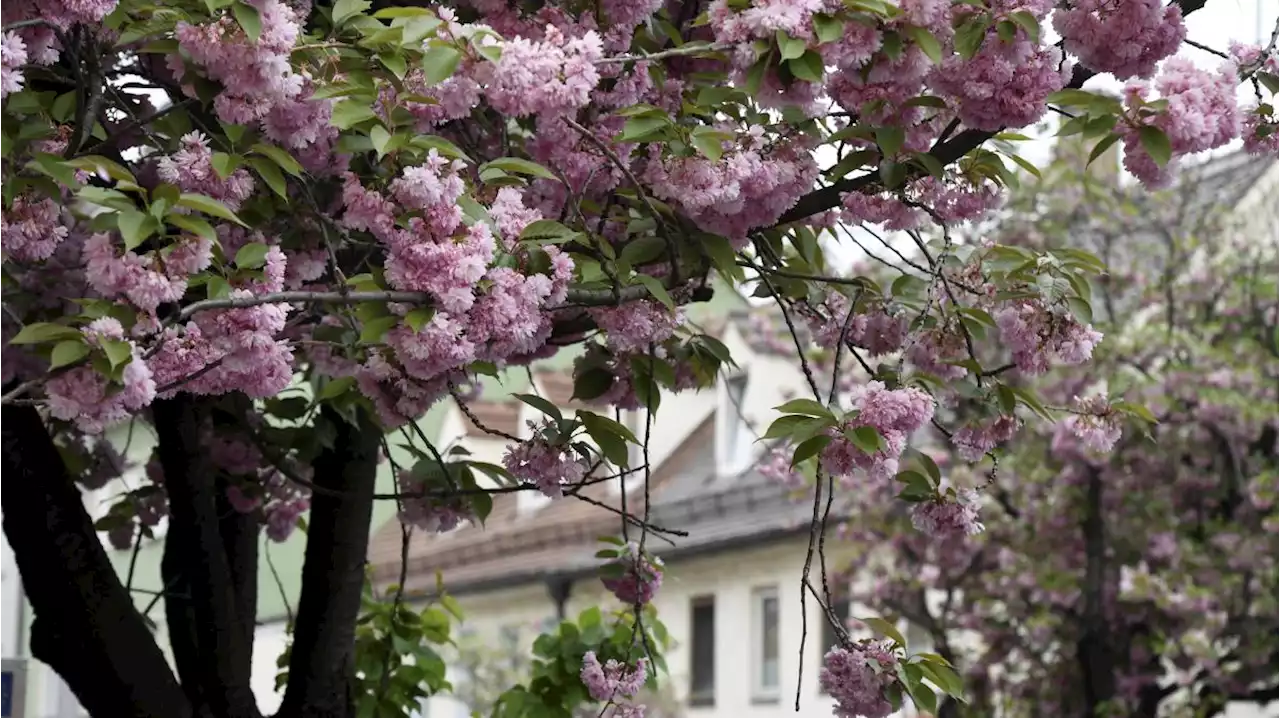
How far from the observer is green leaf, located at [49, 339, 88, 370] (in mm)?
3139

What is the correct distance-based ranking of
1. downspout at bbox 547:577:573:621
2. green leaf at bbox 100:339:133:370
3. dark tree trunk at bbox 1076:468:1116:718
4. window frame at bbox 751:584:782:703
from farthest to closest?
downspout at bbox 547:577:573:621, window frame at bbox 751:584:782:703, dark tree trunk at bbox 1076:468:1116:718, green leaf at bbox 100:339:133:370

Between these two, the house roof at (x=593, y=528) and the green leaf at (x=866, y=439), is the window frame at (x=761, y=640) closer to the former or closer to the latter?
the house roof at (x=593, y=528)

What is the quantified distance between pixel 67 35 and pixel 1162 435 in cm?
1021

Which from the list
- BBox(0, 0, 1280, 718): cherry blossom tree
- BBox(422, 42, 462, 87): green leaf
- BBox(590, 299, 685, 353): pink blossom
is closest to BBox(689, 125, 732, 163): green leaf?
BBox(0, 0, 1280, 718): cherry blossom tree

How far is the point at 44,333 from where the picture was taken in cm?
315

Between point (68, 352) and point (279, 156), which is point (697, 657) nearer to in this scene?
point (279, 156)

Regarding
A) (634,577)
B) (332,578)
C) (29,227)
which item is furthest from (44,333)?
(634,577)

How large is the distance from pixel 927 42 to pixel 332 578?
9.53 feet

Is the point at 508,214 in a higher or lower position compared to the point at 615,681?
higher

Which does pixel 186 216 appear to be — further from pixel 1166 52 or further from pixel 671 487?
pixel 671 487

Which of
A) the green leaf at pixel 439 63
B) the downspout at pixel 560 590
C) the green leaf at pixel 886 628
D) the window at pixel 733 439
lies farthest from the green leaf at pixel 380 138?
the downspout at pixel 560 590

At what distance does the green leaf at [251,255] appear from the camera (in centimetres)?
353

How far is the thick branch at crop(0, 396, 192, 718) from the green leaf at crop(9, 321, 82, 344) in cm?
195

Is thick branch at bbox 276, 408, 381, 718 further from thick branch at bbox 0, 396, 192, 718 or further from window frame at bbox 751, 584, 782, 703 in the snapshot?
window frame at bbox 751, 584, 782, 703
